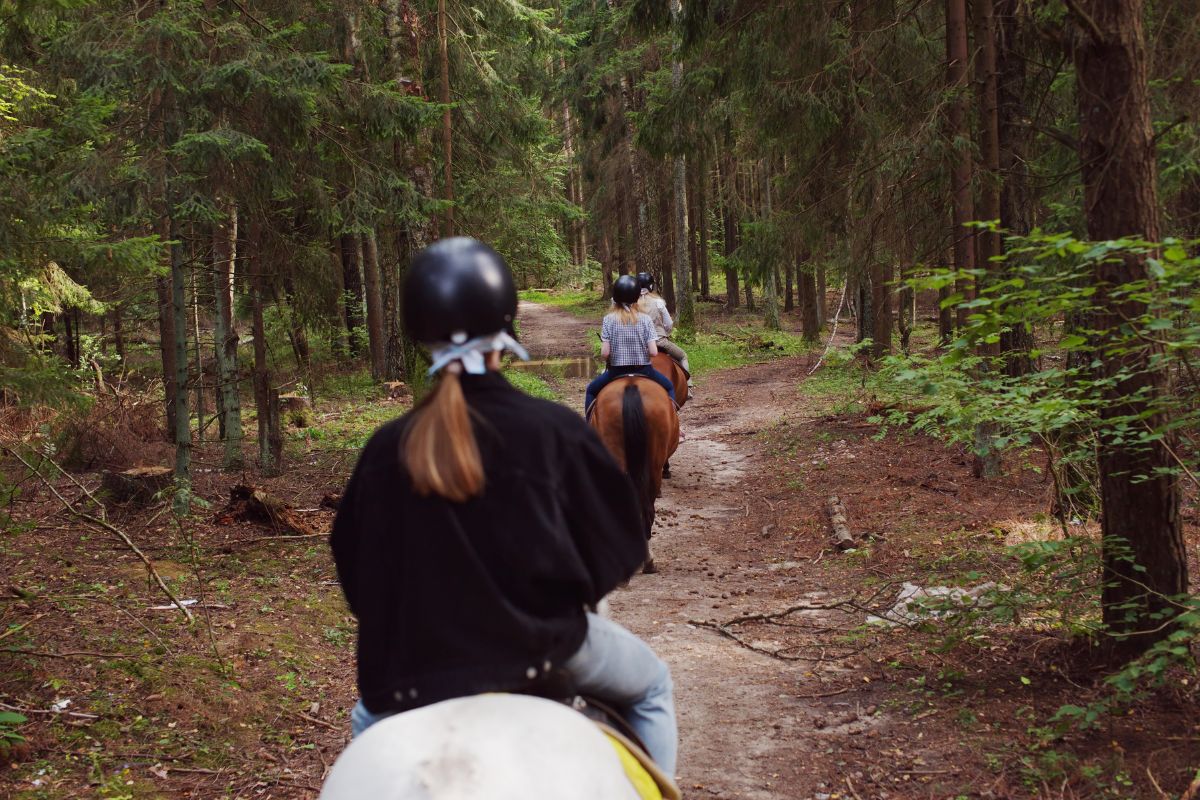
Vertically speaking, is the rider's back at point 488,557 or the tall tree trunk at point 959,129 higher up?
the tall tree trunk at point 959,129

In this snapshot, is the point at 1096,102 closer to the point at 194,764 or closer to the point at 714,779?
the point at 714,779

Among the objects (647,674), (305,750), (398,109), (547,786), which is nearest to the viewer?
(547,786)

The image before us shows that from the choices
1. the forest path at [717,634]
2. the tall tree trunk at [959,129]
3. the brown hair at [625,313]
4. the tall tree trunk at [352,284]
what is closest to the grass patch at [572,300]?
the tall tree trunk at [352,284]

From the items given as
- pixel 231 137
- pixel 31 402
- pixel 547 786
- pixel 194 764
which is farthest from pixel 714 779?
pixel 231 137

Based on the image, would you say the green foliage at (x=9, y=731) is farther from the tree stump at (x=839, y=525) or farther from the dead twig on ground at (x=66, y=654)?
the tree stump at (x=839, y=525)

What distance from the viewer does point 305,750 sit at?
17.2 ft

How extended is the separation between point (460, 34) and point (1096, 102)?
1539cm

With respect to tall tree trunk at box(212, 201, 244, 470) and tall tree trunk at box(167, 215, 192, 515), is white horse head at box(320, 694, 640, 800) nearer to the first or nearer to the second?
tall tree trunk at box(167, 215, 192, 515)

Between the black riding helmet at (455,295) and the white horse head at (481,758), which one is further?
the black riding helmet at (455,295)

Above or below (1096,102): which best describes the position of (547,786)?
below

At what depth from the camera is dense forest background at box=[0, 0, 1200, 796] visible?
4684 millimetres

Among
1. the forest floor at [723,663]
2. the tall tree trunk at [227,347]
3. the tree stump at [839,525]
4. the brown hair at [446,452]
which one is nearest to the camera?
the brown hair at [446,452]

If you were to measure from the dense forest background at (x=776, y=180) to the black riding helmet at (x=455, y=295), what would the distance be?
2.38 metres

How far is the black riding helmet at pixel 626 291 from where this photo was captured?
29.8ft
